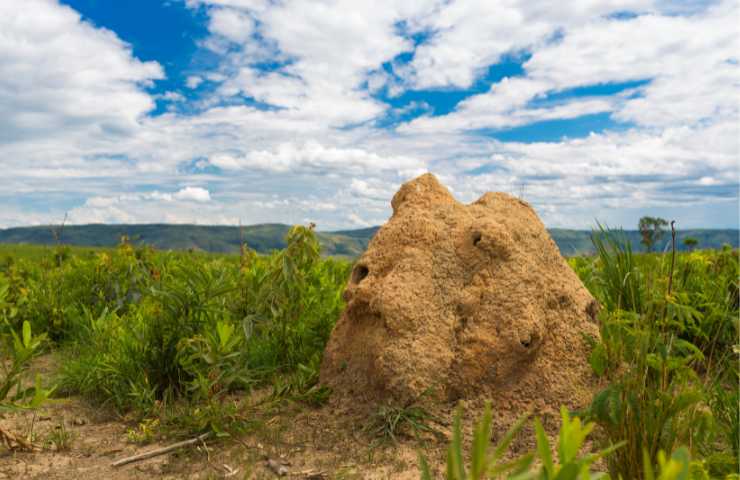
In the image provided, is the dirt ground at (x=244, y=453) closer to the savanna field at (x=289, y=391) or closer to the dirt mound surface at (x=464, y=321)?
the savanna field at (x=289, y=391)

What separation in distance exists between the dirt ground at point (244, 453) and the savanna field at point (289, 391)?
1cm

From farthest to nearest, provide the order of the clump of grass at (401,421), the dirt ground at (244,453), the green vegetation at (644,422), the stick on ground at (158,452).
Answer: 1. the clump of grass at (401,421)
2. the stick on ground at (158,452)
3. the dirt ground at (244,453)
4. the green vegetation at (644,422)

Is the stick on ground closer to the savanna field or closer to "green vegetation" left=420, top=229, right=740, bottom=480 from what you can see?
the savanna field

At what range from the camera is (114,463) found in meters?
3.50

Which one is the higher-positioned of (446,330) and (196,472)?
(446,330)

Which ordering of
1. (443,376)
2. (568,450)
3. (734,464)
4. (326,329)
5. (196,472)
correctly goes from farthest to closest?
1. (326,329)
2. (443,376)
3. (196,472)
4. (734,464)
5. (568,450)

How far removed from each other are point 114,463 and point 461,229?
9.31ft

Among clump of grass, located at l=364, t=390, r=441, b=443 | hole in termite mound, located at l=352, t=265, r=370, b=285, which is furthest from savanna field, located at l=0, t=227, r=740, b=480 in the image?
hole in termite mound, located at l=352, t=265, r=370, b=285

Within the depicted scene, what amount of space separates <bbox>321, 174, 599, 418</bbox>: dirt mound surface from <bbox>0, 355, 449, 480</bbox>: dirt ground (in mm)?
362

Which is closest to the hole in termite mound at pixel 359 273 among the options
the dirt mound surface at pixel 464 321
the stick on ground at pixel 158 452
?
the dirt mound surface at pixel 464 321

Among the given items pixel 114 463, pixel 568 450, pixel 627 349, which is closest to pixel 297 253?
pixel 114 463

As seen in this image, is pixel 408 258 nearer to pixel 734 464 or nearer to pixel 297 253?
pixel 297 253

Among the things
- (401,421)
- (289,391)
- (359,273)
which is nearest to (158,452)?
(289,391)

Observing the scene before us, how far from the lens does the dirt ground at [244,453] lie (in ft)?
11.1
